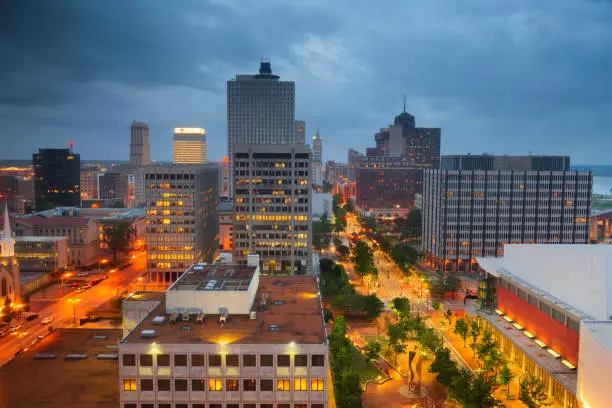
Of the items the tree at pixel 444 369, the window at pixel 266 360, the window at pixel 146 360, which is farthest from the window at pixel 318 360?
the tree at pixel 444 369

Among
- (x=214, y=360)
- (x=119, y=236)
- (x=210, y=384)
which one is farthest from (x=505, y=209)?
(x=119, y=236)

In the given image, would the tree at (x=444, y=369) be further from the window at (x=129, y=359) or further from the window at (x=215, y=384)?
the window at (x=129, y=359)

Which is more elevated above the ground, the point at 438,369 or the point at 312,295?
the point at 312,295

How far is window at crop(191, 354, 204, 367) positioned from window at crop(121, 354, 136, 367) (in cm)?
620

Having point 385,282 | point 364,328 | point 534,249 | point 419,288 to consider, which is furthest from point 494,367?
point 385,282

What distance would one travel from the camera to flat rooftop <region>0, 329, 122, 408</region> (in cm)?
5828

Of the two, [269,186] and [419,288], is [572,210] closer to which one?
[419,288]

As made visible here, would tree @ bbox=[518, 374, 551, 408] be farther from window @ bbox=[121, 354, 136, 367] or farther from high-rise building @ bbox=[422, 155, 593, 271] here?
high-rise building @ bbox=[422, 155, 593, 271]

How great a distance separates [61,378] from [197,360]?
21899mm

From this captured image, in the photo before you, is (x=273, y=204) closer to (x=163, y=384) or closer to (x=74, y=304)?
(x=74, y=304)

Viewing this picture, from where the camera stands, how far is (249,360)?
54.8m

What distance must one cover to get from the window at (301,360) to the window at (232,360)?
245 inches

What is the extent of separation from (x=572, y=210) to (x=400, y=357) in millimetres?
101150

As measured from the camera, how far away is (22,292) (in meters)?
120
